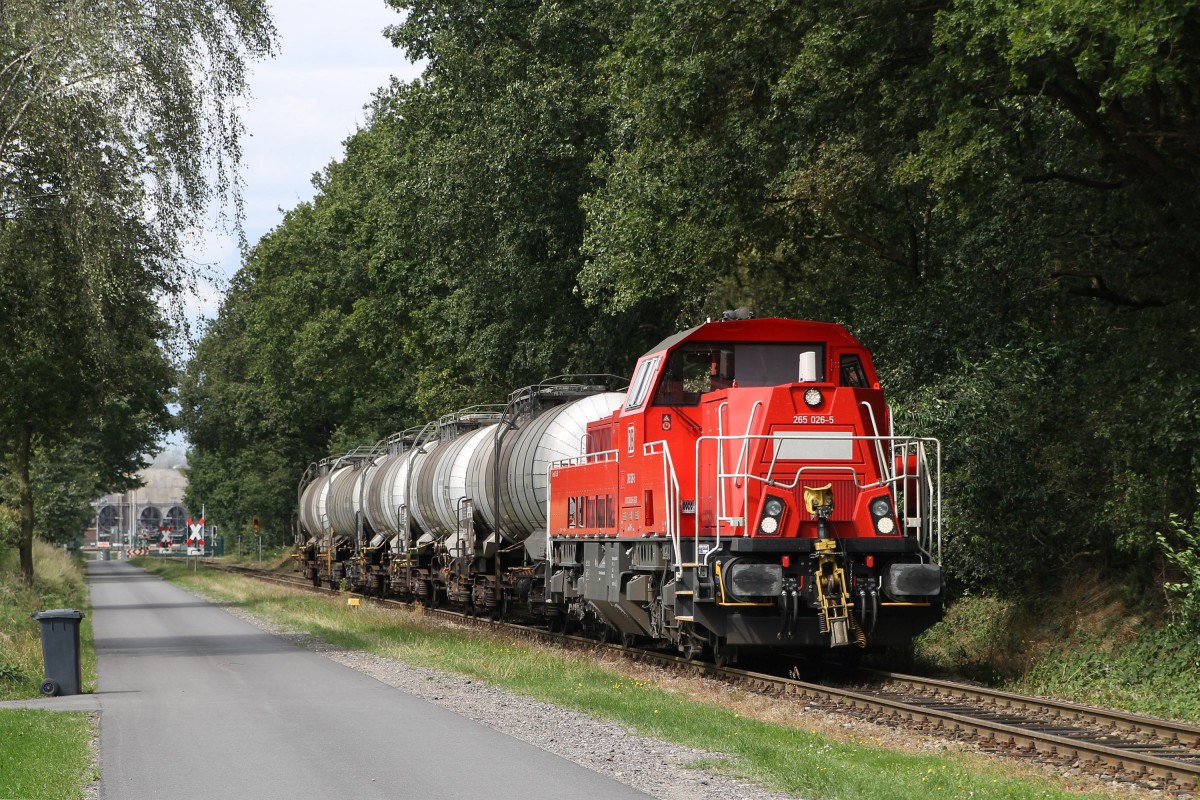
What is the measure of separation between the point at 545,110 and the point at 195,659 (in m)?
15.3

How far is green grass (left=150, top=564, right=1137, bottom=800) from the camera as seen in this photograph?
32.8 feet

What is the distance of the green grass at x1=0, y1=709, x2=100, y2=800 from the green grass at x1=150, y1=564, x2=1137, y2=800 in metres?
4.82

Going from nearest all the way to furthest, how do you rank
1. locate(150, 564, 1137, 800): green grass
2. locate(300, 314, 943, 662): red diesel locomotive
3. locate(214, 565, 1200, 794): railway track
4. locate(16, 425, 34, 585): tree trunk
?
1. locate(150, 564, 1137, 800): green grass
2. locate(214, 565, 1200, 794): railway track
3. locate(300, 314, 943, 662): red diesel locomotive
4. locate(16, 425, 34, 585): tree trunk

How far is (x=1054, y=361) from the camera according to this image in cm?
1947

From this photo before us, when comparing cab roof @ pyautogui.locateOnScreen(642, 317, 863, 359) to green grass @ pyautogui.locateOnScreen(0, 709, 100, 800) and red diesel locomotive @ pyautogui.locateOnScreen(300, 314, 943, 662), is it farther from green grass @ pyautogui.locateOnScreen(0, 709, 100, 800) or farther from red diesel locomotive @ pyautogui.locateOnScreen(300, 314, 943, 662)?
green grass @ pyautogui.locateOnScreen(0, 709, 100, 800)

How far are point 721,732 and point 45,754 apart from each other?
589cm

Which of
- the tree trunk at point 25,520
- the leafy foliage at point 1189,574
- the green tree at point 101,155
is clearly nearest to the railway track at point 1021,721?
the leafy foliage at point 1189,574

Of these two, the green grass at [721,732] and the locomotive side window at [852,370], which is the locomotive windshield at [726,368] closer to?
the locomotive side window at [852,370]

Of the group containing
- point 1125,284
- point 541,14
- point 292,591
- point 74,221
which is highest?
point 541,14

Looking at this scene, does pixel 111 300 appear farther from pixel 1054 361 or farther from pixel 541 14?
pixel 1054 361

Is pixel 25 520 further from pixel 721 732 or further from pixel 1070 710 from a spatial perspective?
pixel 1070 710

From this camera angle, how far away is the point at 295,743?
1226 cm

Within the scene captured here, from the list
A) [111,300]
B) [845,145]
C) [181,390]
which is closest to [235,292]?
[181,390]

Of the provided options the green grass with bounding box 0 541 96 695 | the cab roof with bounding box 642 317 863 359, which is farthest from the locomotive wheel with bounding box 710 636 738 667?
the green grass with bounding box 0 541 96 695
